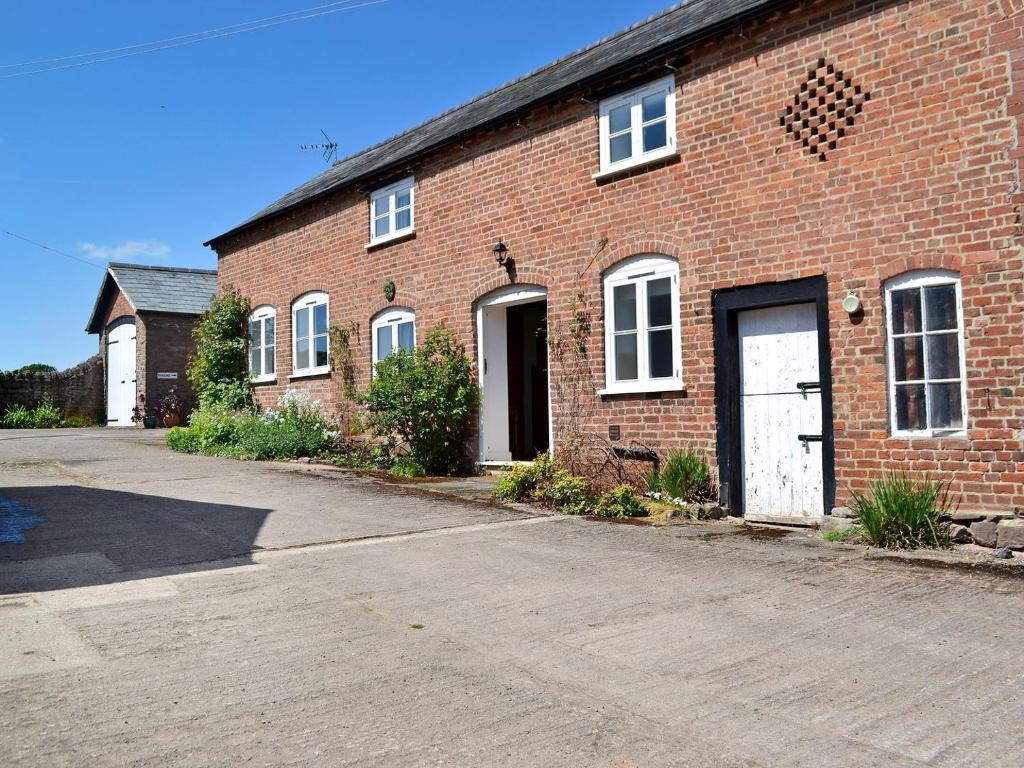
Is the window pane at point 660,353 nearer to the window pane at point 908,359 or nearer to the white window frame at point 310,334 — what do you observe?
the window pane at point 908,359

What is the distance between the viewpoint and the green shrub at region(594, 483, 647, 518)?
30.5 ft

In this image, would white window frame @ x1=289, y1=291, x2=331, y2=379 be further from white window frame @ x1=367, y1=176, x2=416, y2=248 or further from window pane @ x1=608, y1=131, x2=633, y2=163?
window pane @ x1=608, y1=131, x2=633, y2=163

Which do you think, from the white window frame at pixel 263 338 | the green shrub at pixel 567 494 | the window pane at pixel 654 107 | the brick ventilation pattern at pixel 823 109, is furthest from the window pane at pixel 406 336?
the brick ventilation pattern at pixel 823 109

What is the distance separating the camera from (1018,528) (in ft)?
23.0

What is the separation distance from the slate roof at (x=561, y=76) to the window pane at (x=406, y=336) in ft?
8.67

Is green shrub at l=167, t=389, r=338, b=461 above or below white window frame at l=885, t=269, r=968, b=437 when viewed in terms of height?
below

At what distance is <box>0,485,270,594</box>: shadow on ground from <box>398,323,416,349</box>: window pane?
208 inches

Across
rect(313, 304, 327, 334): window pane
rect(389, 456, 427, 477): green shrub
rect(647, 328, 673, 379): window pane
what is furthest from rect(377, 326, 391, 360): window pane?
rect(647, 328, 673, 379): window pane

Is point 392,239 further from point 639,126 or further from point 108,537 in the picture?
point 108,537

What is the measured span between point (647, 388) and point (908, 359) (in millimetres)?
3057

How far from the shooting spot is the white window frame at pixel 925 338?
771 centimetres

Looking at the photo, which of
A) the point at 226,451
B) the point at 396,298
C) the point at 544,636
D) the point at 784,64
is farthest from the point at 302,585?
the point at 226,451

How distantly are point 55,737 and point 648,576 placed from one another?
13.4 feet

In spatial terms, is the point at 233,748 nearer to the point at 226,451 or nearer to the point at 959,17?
the point at 959,17
